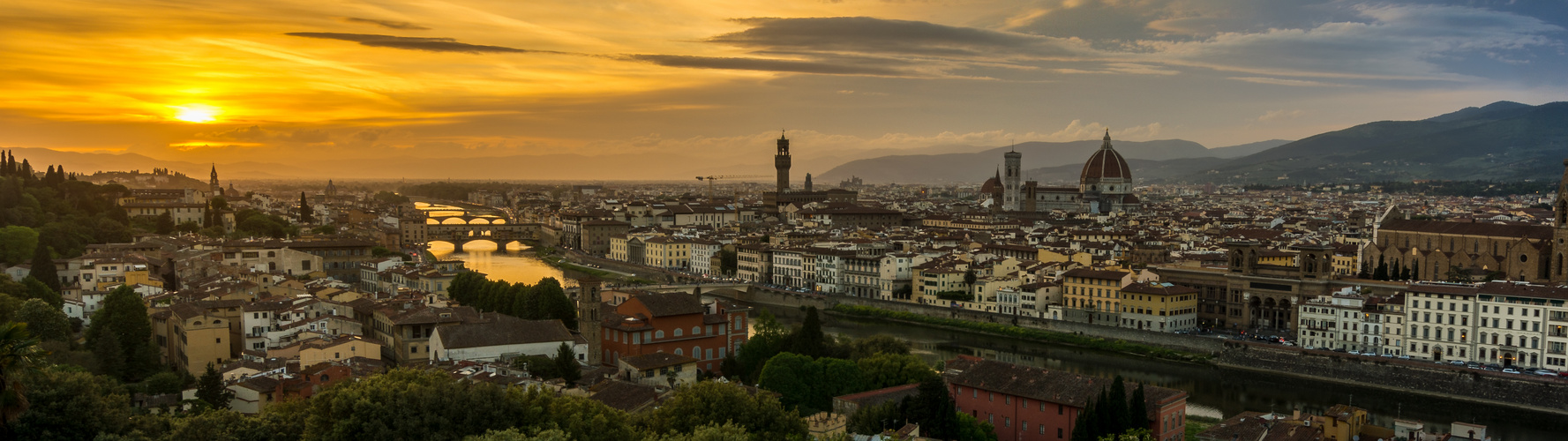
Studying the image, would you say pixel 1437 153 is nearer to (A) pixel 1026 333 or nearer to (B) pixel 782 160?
(B) pixel 782 160

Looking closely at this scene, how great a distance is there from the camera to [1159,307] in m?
26.6

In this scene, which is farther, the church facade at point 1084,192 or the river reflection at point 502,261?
the church facade at point 1084,192

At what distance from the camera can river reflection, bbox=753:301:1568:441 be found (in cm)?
1872

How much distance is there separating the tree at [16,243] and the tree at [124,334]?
11.5 metres

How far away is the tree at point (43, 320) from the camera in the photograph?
17312 millimetres

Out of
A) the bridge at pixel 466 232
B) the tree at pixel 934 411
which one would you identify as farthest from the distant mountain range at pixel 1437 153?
the tree at pixel 934 411

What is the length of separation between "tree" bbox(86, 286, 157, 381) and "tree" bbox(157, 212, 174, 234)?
22.7m

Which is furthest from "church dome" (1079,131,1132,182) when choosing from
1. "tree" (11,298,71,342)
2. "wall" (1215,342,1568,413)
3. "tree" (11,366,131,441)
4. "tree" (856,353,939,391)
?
"tree" (11,366,131,441)

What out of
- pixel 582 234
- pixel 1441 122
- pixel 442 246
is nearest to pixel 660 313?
pixel 582 234

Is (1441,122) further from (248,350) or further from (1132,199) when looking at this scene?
(248,350)

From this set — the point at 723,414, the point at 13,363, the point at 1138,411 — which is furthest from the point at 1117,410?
the point at 13,363

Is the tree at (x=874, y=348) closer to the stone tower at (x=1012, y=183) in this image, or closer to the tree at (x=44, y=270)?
the tree at (x=44, y=270)

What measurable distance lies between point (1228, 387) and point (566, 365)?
13.0 m

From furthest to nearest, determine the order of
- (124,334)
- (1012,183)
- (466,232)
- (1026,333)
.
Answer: (1012,183), (466,232), (1026,333), (124,334)
